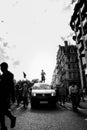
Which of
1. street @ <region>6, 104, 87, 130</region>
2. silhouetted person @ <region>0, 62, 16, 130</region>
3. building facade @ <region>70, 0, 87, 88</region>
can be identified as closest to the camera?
silhouetted person @ <region>0, 62, 16, 130</region>

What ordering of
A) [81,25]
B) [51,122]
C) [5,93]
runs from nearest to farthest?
[5,93]
[51,122]
[81,25]

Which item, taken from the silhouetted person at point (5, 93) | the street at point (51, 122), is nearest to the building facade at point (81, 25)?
the street at point (51, 122)

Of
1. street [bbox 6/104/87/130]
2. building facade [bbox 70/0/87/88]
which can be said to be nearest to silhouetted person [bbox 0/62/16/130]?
street [bbox 6/104/87/130]

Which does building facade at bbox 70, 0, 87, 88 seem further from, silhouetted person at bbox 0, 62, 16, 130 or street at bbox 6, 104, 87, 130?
silhouetted person at bbox 0, 62, 16, 130

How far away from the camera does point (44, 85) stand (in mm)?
15297

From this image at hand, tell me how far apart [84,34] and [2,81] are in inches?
1460

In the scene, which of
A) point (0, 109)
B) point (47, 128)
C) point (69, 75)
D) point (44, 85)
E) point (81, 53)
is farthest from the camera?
point (69, 75)

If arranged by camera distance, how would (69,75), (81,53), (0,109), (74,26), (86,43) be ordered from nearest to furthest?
(0,109)
(86,43)
(81,53)
(74,26)
(69,75)

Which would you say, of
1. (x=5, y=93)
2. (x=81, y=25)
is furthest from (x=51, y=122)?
(x=81, y=25)

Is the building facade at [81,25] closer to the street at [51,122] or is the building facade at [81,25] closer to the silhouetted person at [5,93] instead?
the street at [51,122]

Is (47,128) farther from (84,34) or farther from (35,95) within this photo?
(84,34)

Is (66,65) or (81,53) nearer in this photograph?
(81,53)

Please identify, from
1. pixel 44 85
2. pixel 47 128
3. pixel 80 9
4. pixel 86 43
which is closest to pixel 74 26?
pixel 80 9

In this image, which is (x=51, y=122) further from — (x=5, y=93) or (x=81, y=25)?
(x=81, y=25)
